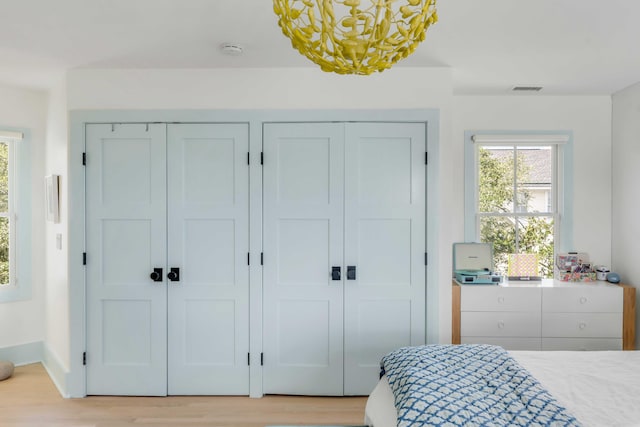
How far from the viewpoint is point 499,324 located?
10.9 ft

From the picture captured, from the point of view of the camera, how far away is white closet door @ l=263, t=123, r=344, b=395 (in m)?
3.16

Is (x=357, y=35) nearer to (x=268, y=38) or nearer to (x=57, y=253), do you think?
(x=268, y=38)

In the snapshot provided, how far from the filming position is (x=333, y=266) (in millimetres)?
3174

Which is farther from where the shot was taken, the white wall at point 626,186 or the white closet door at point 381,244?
the white wall at point 626,186

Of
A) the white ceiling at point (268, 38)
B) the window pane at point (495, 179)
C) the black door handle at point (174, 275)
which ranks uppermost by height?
the white ceiling at point (268, 38)

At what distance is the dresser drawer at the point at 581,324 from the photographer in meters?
3.34

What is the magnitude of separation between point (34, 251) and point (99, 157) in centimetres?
141

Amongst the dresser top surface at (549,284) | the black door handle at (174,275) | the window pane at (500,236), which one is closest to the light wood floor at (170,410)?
the black door handle at (174,275)

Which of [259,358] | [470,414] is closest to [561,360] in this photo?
[470,414]

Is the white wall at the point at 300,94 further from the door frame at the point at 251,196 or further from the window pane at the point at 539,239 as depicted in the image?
the window pane at the point at 539,239

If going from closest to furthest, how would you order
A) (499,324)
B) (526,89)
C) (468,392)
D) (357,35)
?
(357,35) < (468,392) < (499,324) < (526,89)

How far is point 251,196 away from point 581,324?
2768 mm

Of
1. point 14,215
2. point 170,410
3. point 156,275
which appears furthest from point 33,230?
point 170,410

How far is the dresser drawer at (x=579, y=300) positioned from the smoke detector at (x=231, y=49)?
2.90 metres
